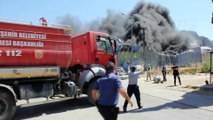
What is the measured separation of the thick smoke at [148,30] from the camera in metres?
58.8

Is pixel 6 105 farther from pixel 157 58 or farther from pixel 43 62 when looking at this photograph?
pixel 157 58

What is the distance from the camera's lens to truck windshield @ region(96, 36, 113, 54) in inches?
521

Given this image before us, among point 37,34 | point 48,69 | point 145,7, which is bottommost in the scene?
point 48,69

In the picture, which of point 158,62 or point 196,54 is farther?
point 196,54

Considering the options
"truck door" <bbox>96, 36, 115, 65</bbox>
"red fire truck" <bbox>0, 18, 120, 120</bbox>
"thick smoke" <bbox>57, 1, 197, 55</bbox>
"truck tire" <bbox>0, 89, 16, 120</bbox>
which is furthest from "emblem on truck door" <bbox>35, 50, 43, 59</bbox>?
"thick smoke" <bbox>57, 1, 197, 55</bbox>

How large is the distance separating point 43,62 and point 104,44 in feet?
9.77

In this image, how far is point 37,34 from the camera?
11.3 m

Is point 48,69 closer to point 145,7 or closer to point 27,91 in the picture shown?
point 27,91

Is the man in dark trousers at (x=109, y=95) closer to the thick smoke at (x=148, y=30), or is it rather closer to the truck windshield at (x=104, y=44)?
the truck windshield at (x=104, y=44)

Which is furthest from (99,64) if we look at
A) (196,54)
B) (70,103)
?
(196,54)

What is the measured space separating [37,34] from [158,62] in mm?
36045

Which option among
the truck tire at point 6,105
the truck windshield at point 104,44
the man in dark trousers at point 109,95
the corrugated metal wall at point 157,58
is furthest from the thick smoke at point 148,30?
the man in dark trousers at point 109,95

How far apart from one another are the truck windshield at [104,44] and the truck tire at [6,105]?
13.9ft

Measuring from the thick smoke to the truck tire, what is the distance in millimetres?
45904
